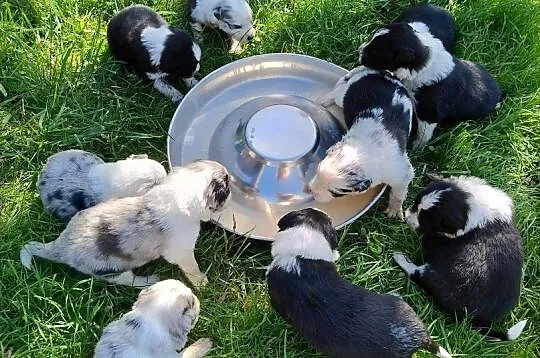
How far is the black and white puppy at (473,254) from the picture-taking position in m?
4.59

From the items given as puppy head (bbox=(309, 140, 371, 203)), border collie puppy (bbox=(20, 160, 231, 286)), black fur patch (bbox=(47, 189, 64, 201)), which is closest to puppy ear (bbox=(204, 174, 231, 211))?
border collie puppy (bbox=(20, 160, 231, 286))

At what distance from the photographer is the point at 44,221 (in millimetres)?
4965

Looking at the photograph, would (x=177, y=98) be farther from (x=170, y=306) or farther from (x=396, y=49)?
(x=170, y=306)

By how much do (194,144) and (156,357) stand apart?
1.83 metres

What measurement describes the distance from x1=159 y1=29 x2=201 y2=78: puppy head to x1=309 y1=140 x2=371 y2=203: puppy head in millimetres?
1402

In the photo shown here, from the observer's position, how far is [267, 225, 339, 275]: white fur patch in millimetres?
4234

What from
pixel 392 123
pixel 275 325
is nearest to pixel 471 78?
pixel 392 123

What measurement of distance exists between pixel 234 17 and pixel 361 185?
188cm

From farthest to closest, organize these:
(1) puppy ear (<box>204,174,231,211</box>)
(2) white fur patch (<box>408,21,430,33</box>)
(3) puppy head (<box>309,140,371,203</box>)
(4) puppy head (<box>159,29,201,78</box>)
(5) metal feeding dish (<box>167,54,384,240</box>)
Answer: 1. (2) white fur patch (<box>408,21,430,33</box>)
2. (4) puppy head (<box>159,29,201,78</box>)
3. (5) metal feeding dish (<box>167,54,384,240</box>)
4. (3) puppy head (<box>309,140,371,203</box>)
5. (1) puppy ear (<box>204,174,231,211</box>)

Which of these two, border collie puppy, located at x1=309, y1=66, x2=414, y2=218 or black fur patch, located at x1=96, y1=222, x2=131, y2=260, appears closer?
black fur patch, located at x1=96, y1=222, x2=131, y2=260

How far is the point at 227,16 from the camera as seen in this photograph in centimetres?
573

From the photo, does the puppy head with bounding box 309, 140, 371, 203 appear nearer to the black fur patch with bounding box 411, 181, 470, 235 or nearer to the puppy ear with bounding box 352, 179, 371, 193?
the puppy ear with bounding box 352, 179, 371, 193

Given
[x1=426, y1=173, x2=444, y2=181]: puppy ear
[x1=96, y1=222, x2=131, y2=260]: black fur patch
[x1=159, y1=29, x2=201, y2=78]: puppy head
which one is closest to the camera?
[x1=96, y1=222, x2=131, y2=260]: black fur patch

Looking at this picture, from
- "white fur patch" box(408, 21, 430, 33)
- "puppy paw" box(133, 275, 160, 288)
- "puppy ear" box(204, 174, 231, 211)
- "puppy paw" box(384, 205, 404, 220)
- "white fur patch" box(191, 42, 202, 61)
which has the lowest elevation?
"puppy paw" box(133, 275, 160, 288)
